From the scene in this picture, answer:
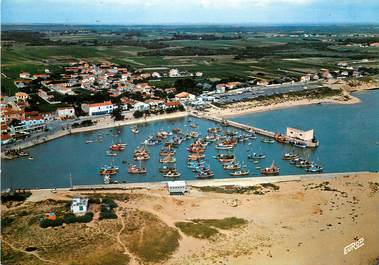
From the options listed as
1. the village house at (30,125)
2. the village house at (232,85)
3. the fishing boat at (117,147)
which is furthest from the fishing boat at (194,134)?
the village house at (232,85)

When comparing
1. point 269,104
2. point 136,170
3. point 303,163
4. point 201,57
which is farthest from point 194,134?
point 201,57

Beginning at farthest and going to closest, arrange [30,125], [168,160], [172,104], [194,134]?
[172,104] < [30,125] < [194,134] < [168,160]

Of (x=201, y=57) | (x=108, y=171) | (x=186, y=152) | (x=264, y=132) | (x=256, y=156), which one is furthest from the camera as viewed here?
(x=201, y=57)

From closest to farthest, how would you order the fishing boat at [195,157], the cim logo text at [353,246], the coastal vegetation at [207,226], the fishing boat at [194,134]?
the cim logo text at [353,246], the coastal vegetation at [207,226], the fishing boat at [195,157], the fishing boat at [194,134]

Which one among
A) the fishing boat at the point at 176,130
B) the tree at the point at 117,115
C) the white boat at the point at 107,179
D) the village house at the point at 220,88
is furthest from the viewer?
the village house at the point at 220,88

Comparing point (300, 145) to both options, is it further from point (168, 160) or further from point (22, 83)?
point (22, 83)

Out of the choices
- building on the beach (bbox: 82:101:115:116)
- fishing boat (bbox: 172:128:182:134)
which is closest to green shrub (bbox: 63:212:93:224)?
fishing boat (bbox: 172:128:182:134)

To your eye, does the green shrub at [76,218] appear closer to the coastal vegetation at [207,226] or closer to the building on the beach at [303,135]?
the coastal vegetation at [207,226]
